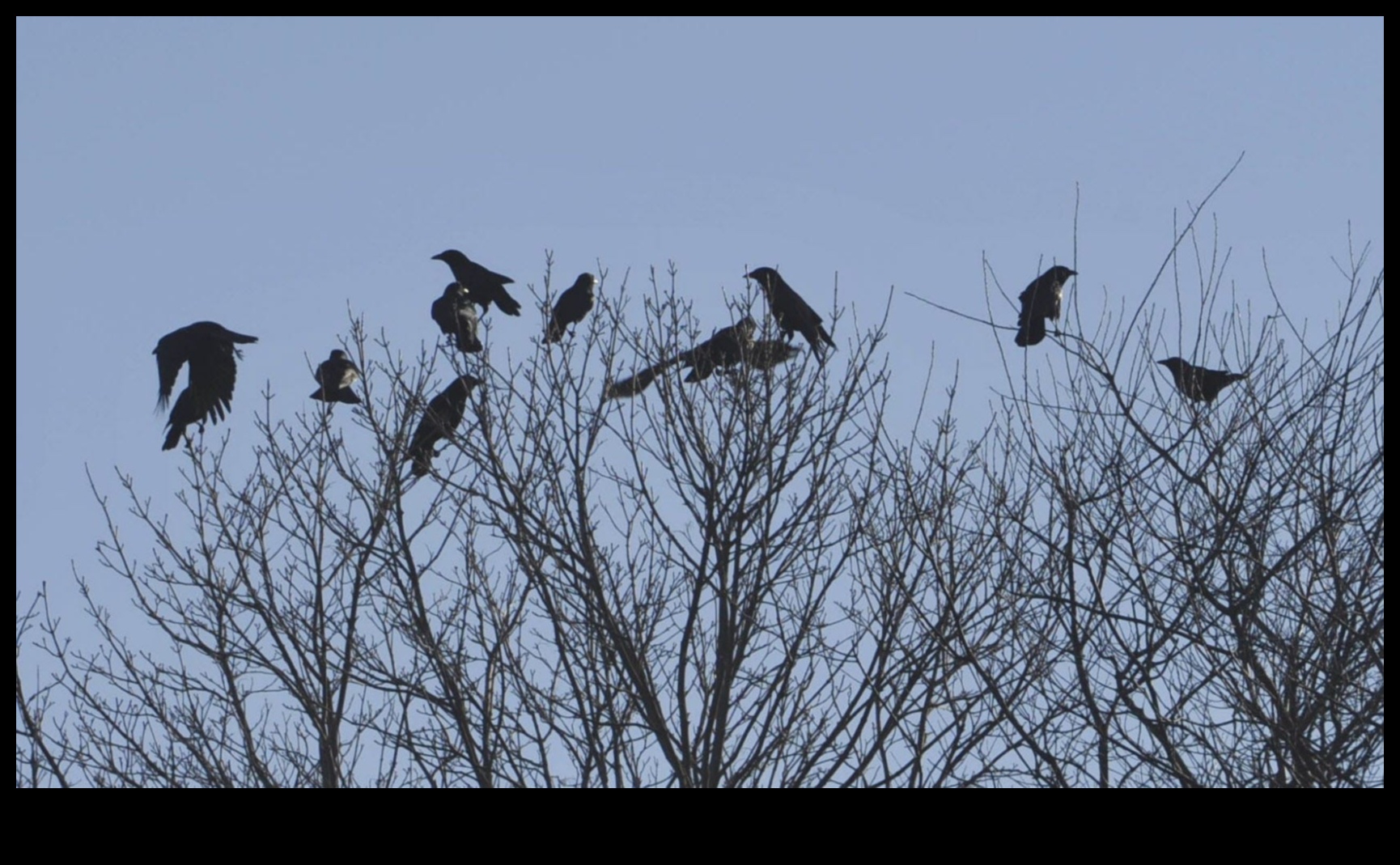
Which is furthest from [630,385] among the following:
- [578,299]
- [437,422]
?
[578,299]

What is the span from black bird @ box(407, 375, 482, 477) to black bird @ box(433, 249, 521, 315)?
11.1 feet

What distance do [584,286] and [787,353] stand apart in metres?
3.05

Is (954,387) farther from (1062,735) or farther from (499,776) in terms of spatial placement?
(499,776)

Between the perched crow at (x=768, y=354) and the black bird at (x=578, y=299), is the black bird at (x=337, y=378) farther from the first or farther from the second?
the perched crow at (x=768, y=354)

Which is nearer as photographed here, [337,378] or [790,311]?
[337,378]

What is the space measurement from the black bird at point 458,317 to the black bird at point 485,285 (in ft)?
3.96

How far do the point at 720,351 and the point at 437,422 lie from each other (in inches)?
53.4

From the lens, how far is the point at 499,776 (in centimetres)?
665

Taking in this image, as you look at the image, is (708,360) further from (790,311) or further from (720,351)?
(790,311)

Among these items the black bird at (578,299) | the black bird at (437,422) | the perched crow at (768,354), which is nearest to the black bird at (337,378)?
the black bird at (437,422)

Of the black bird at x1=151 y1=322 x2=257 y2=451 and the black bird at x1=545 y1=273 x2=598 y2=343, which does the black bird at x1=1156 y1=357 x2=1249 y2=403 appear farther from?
the black bird at x1=151 y1=322 x2=257 y2=451

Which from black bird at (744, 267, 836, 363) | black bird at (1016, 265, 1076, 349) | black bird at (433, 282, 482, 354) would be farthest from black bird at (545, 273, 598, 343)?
black bird at (1016, 265, 1076, 349)

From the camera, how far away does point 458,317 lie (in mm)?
8141
